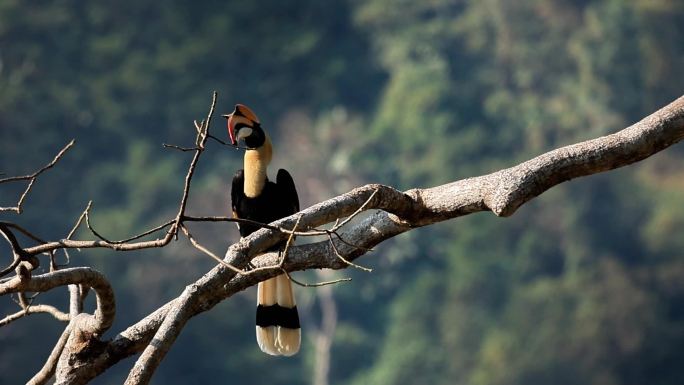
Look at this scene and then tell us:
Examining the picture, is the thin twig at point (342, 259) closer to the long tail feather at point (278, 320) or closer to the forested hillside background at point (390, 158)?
the long tail feather at point (278, 320)

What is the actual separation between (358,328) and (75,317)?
20613 mm

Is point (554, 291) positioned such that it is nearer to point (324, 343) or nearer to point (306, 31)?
point (324, 343)

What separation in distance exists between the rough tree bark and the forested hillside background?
56.4 ft

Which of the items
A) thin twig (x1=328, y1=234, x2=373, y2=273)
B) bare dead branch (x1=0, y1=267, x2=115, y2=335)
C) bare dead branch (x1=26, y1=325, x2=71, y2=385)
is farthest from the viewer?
bare dead branch (x1=26, y1=325, x2=71, y2=385)

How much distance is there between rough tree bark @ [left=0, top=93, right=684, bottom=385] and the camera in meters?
2.95

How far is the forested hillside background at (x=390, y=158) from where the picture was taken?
22516 mm

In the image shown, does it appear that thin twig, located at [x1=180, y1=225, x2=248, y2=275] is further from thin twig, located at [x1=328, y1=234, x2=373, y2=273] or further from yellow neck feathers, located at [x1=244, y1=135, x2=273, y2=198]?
yellow neck feathers, located at [x1=244, y1=135, x2=273, y2=198]

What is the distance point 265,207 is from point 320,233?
1.75 meters

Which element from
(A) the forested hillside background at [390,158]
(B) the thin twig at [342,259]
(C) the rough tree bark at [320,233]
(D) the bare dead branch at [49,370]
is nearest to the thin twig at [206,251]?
(C) the rough tree bark at [320,233]

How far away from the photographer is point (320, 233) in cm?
290

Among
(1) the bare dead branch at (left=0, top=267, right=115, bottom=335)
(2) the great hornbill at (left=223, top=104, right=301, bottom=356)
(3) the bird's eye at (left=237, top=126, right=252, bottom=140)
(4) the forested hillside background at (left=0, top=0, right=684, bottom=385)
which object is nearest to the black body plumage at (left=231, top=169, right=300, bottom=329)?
(2) the great hornbill at (left=223, top=104, right=301, bottom=356)

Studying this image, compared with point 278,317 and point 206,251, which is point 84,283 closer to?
point 206,251

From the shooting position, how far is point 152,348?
116 inches

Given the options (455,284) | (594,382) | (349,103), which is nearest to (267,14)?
(349,103)
